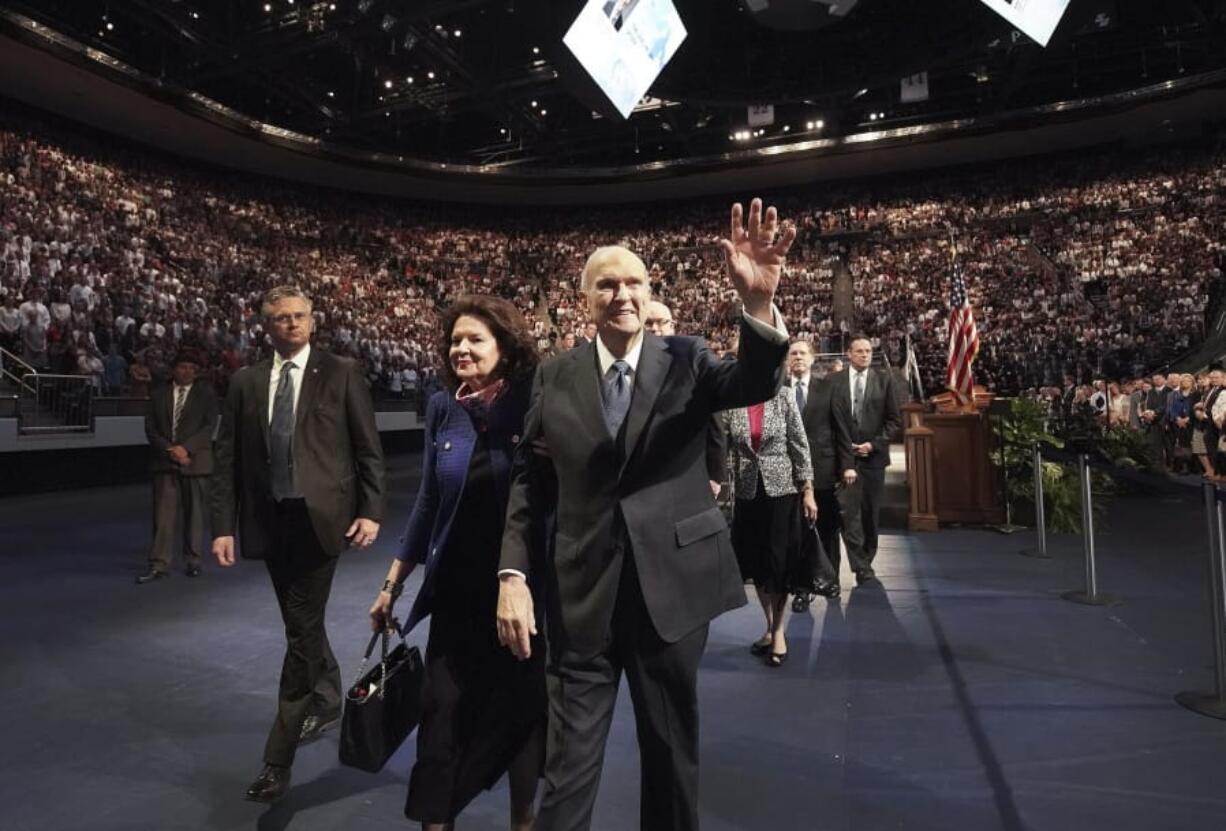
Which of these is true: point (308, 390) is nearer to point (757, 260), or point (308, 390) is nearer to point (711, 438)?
point (711, 438)

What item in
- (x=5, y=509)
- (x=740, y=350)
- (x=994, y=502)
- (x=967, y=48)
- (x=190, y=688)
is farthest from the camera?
(x=967, y=48)

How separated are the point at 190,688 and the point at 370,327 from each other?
18996 mm

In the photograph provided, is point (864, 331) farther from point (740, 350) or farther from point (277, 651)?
point (740, 350)

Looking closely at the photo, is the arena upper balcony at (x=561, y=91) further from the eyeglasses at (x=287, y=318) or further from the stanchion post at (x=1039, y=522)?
the eyeglasses at (x=287, y=318)

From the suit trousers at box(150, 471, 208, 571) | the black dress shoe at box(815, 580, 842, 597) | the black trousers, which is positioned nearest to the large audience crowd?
the suit trousers at box(150, 471, 208, 571)

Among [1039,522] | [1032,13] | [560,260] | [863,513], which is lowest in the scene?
[1039,522]

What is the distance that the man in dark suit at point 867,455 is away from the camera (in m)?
5.76

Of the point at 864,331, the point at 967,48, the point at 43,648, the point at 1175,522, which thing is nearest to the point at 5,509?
the point at 43,648

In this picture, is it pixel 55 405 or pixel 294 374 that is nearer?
pixel 294 374

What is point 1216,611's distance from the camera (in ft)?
10.6

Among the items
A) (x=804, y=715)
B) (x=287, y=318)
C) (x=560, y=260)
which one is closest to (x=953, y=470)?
(x=804, y=715)

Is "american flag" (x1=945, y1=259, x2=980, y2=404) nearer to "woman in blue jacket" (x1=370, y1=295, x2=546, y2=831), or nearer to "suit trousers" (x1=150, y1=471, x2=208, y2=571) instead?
"woman in blue jacket" (x1=370, y1=295, x2=546, y2=831)

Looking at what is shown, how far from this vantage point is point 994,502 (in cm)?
802

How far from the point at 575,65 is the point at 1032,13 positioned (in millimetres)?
7455
